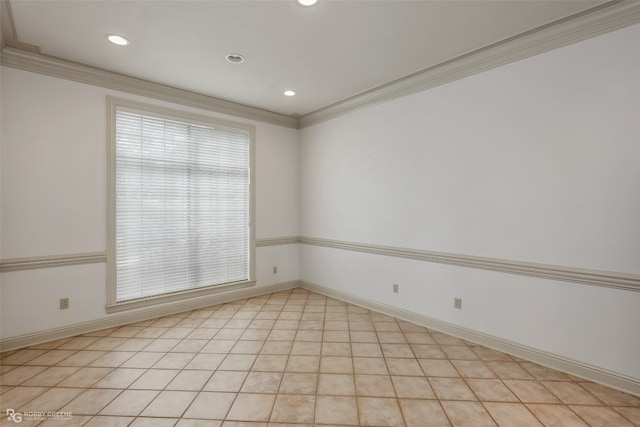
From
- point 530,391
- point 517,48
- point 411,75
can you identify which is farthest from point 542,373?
point 411,75

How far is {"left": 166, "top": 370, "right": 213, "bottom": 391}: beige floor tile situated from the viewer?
2.32m

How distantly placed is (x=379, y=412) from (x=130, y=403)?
5.68 ft

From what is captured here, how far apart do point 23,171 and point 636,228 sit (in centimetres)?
528

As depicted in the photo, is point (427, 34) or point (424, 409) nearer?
point (424, 409)

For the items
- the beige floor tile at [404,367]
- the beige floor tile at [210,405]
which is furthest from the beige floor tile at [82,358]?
the beige floor tile at [404,367]

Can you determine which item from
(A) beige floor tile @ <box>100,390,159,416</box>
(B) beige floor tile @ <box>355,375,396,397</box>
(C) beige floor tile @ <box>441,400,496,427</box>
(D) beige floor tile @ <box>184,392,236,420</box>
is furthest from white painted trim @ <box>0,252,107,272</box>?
(C) beige floor tile @ <box>441,400,496,427</box>

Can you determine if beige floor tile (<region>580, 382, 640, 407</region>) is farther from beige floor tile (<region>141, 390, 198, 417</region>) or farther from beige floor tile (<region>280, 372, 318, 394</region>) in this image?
beige floor tile (<region>141, 390, 198, 417</region>)

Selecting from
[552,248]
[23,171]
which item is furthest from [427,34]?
[23,171]

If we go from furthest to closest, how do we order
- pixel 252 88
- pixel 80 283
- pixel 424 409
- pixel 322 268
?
pixel 322 268 → pixel 252 88 → pixel 80 283 → pixel 424 409

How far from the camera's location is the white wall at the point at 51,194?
2895 millimetres

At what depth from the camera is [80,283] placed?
129 inches

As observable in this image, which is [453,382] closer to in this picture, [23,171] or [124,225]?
[124,225]

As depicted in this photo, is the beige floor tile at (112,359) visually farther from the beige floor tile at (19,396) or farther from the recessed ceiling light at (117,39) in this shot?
the recessed ceiling light at (117,39)

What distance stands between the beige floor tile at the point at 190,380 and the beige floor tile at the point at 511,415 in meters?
2.10
